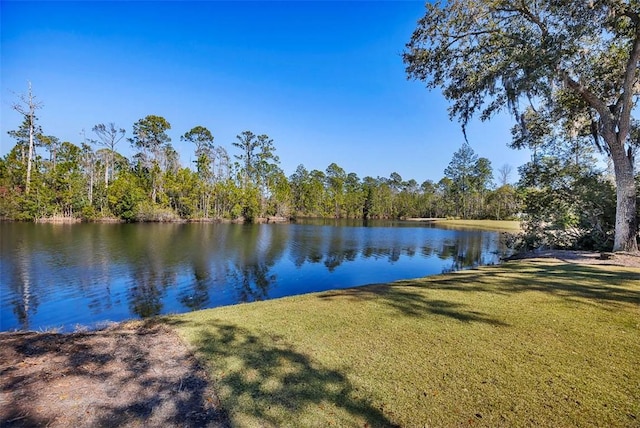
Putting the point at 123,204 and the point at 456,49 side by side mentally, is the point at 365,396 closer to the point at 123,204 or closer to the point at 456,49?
the point at 456,49

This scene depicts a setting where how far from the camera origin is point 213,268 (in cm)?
1530

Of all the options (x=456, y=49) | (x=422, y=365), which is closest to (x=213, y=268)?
(x=422, y=365)

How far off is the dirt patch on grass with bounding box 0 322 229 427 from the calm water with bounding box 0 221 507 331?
445cm

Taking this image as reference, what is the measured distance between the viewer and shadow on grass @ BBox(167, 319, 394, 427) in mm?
2830

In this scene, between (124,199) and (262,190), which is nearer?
(124,199)

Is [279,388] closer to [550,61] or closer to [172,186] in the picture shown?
[550,61]

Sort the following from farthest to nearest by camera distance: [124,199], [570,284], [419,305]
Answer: [124,199]
[570,284]
[419,305]

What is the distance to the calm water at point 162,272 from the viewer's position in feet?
31.4

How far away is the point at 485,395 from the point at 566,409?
2.09 feet

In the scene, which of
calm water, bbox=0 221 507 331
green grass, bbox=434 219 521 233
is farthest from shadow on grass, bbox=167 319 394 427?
green grass, bbox=434 219 521 233

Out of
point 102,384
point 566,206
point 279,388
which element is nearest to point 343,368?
point 279,388

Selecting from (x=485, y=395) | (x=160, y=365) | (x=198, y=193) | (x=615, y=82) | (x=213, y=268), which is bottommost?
(x=213, y=268)

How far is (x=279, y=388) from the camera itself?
10.8ft

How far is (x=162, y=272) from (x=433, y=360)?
43.9 ft
